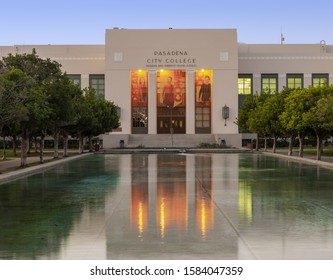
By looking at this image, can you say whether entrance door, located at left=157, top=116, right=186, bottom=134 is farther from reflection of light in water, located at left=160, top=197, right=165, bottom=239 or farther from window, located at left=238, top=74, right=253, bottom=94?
reflection of light in water, located at left=160, top=197, right=165, bottom=239

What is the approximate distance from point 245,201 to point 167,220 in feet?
14.6

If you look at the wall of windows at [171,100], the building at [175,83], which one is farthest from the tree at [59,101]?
the wall of windows at [171,100]

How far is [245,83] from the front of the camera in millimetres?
91688

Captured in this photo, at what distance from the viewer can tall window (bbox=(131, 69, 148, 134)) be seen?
88.1m

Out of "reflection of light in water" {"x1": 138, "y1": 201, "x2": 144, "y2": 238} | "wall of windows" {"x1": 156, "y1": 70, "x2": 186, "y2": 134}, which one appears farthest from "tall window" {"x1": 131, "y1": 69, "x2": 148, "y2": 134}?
"reflection of light in water" {"x1": 138, "y1": 201, "x2": 144, "y2": 238}

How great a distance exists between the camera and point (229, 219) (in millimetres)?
14273

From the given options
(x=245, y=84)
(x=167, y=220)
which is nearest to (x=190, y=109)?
(x=245, y=84)

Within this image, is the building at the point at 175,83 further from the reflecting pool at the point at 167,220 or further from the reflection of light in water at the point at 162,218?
the reflection of light in water at the point at 162,218

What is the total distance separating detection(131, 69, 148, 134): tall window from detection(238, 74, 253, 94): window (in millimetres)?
14558

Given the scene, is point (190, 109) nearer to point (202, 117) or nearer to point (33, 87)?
point (202, 117)

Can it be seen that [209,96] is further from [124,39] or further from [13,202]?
[13,202]

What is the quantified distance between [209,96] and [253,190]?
6770 cm
